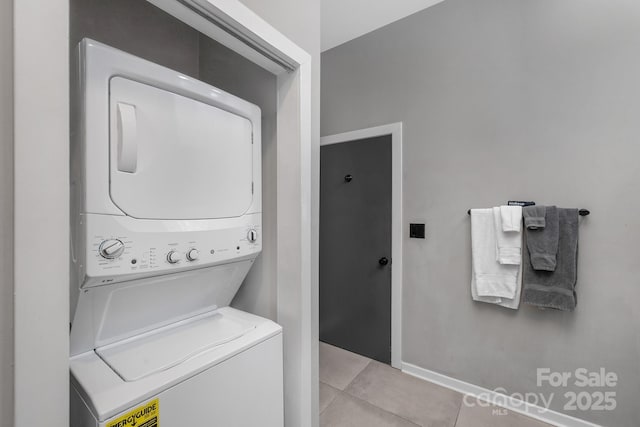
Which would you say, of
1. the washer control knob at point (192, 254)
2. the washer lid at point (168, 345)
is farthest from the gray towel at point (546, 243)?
the washer control knob at point (192, 254)

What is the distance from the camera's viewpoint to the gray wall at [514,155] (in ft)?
4.94

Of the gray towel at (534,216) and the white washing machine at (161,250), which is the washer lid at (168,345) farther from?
the gray towel at (534,216)

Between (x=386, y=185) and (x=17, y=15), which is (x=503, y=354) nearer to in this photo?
(x=386, y=185)

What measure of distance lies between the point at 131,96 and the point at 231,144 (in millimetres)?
337

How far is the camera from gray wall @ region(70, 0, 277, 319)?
3.51 feet

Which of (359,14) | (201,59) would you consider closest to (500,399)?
(201,59)

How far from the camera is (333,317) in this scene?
107 inches

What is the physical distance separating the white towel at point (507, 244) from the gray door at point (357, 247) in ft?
2.55

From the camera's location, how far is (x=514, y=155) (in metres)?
1.78

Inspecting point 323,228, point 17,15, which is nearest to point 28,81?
point 17,15

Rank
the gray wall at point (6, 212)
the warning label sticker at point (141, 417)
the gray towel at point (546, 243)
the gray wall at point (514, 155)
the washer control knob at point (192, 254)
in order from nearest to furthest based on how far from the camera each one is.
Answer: the gray wall at point (6, 212), the warning label sticker at point (141, 417), the washer control knob at point (192, 254), the gray wall at point (514, 155), the gray towel at point (546, 243)

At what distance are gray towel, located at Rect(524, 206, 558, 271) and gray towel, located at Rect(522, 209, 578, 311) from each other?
0.04 m

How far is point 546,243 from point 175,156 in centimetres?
202

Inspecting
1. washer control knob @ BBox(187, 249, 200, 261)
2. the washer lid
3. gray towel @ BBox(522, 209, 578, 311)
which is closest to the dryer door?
washer control knob @ BBox(187, 249, 200, 261)
